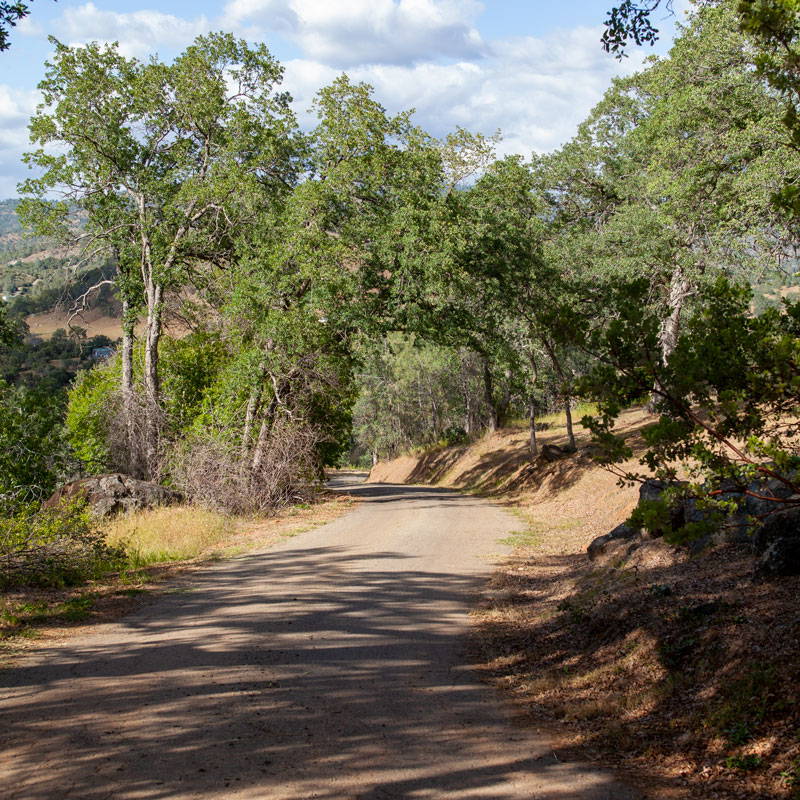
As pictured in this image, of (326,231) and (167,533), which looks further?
(326,231)

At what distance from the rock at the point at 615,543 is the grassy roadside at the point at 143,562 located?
6.07 m

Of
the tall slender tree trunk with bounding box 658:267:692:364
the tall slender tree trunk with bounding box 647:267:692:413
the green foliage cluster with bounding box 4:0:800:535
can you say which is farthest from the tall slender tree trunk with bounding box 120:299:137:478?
the tall slender tree trunk with bounding box 658:267:692:364

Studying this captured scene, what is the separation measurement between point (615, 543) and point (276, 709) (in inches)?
236

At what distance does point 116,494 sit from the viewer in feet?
61.5

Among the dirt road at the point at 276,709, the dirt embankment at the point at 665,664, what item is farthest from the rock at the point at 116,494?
the dirt embankment at the point at 665,664

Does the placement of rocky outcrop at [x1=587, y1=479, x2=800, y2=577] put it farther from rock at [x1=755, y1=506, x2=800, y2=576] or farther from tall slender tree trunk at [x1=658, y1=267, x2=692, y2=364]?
tall slender tree trunk at [x1=658, y1=267, x2=692, y2=364]

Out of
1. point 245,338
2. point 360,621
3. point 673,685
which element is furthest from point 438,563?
point 245,338

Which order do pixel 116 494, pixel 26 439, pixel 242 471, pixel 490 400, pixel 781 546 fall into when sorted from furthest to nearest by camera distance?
pixel 490 400, pixel 242 471, pixel 26 439, pixel 116 494, pixel 781 546

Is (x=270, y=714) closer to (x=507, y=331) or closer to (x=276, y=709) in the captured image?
(x=276, y=709)

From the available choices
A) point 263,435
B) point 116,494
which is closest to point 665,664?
point 116,494

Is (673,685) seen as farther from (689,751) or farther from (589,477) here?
(589,477)

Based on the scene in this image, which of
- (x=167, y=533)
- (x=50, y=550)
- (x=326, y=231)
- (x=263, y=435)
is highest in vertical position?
(x=326, y=231)

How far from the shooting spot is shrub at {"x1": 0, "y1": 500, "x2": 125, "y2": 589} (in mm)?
10258

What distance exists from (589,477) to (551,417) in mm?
22921
